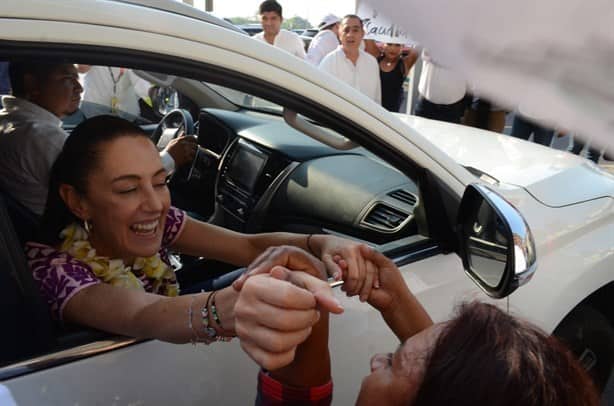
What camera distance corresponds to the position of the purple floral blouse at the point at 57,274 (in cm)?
121

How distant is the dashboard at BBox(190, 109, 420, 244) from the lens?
1892 mm

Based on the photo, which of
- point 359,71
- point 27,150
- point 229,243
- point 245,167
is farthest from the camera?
point 359,71

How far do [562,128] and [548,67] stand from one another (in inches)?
2.4

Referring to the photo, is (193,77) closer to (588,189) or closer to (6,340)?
(6,340)

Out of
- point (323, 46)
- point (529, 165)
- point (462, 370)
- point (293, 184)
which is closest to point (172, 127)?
point (293, 184)

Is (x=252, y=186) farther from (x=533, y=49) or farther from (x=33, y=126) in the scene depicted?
(x=533, y=49)

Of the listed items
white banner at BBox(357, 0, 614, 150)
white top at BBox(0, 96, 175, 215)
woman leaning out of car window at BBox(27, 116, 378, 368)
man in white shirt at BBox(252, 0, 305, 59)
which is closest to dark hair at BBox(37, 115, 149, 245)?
woman leaning out of car window at BBox(27, 116, 378, 368)

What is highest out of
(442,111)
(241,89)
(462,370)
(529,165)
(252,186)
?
(241,89)

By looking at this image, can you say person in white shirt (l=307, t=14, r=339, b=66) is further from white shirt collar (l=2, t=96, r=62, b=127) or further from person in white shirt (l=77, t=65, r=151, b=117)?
white shirt collar (l=2, t=96, r=62, b=127)

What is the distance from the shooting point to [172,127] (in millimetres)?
2951

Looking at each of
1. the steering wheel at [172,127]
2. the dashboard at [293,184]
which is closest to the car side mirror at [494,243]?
the dashboard at [293,184]

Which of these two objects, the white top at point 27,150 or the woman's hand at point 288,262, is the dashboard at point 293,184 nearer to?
the woman's hand at point 288,262

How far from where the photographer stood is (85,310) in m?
1.20

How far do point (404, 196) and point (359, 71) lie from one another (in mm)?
2943
